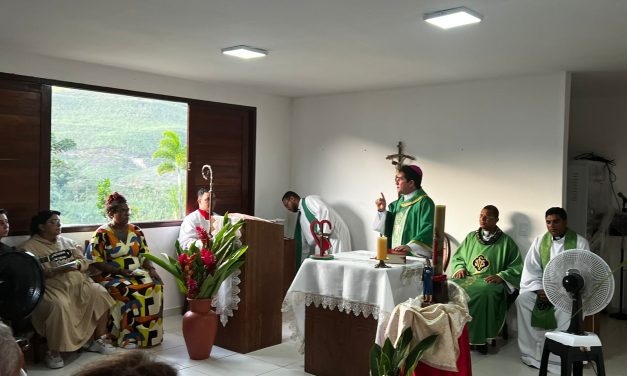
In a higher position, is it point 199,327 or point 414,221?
point 414,221

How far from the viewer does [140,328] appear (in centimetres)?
491

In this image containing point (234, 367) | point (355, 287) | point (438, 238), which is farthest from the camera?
point (234, 367)

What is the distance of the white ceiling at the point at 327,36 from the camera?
131 inches

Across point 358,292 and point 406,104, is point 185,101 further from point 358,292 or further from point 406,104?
point 358,292

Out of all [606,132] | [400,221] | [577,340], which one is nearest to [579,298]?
[577,340]

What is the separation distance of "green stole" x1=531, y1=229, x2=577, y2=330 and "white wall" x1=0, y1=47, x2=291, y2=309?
128 inches

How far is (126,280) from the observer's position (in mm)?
4988

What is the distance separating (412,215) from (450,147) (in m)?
1.62

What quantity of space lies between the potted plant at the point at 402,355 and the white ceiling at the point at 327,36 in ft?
5.80

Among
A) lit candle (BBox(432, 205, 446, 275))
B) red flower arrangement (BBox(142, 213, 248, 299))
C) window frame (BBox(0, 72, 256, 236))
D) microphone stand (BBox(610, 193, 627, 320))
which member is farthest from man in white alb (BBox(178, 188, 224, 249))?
microphone stand (BBox(610, 193, 627, 320))

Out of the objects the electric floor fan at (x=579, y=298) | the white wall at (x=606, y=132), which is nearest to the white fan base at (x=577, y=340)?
the electric floor fan at (x=579, y=298)

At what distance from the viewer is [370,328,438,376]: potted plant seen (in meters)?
2.62

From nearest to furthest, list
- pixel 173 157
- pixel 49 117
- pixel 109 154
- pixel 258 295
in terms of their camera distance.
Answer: pixel 258 295 < pixel 49 117 < pixel 109 154 < pixel 173 157

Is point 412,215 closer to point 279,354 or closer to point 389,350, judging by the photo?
point 279,354
